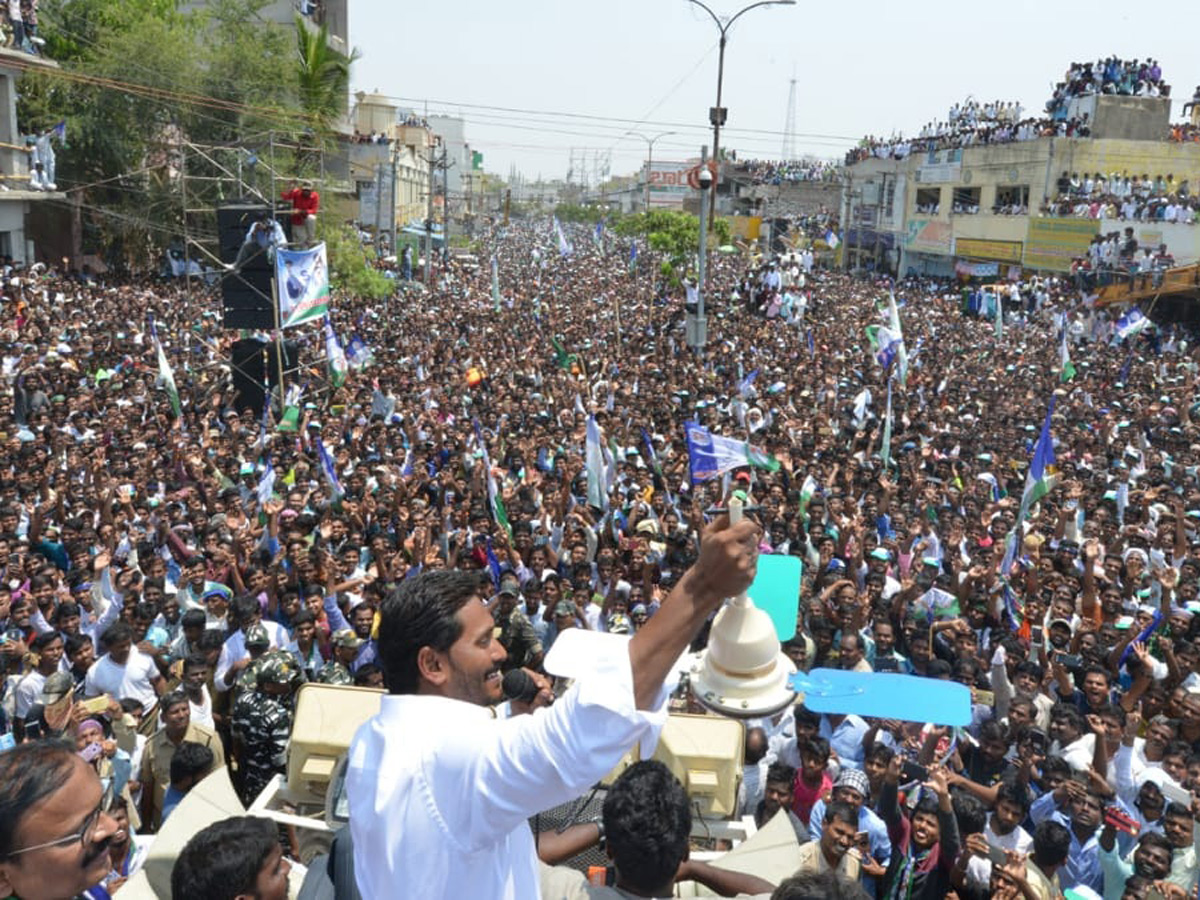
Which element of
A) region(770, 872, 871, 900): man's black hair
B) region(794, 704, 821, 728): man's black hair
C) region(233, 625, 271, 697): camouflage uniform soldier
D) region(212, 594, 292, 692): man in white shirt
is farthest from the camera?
region(212, 594, 292, 692): man in white shirt

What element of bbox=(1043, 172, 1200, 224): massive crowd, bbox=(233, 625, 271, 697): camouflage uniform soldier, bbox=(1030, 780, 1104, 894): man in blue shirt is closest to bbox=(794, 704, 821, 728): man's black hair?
bbox=(1030, 780, 1104, 894): man in blue shirt

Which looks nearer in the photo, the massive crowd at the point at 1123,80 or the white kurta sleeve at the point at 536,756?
the white kurta sleeve at the point at 536,756

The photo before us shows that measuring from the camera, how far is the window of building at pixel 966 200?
122ft

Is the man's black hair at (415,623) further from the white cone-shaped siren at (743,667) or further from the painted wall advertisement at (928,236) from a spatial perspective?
the painted wall advertisement at (928,236)

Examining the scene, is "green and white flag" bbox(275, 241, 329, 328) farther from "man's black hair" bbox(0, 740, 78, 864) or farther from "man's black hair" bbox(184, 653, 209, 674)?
"man's black hair" bbox(0, 740, 78, 864)

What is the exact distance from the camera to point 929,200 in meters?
43.0

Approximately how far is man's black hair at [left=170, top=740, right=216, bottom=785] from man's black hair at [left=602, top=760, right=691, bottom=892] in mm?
2167

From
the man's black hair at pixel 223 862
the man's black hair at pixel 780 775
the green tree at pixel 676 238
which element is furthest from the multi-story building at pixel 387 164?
the man's black hair at pixel 223 862

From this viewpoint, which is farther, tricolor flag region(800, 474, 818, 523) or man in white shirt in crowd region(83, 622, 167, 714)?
tricolor flag region(800, 474, 818, 523)

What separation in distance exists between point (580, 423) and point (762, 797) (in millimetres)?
7856

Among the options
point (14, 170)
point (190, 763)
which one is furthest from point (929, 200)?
point (190, 763)

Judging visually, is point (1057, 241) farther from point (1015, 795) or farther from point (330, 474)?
point (1015, 795)

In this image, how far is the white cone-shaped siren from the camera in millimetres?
1781

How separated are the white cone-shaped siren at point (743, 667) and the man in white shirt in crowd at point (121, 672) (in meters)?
4.14
